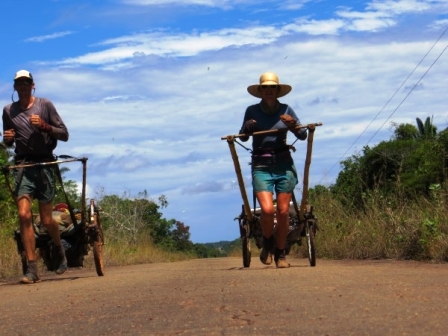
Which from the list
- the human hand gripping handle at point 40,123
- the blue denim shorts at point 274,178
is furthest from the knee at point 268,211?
the human hand gripping handle at point 40,123

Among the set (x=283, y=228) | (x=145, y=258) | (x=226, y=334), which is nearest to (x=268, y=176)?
(x=283, y=228)

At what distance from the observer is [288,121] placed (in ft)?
38.0

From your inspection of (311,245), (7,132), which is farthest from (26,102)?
(311,245)

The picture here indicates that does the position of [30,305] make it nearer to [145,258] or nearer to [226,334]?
[226,334]

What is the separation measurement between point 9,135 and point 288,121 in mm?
3313

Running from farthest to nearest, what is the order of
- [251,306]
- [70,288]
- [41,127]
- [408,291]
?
[41,127] < [70,288] < [408,291] < [251,306]

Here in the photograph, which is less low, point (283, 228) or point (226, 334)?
point (283, 228)

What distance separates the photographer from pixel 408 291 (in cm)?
758

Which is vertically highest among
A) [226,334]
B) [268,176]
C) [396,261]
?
[268,176]

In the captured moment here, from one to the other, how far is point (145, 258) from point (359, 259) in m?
8.24

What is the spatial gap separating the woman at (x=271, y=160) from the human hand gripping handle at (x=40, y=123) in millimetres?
2374

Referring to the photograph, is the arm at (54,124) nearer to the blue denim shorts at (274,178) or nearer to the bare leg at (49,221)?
the bare leg at (49,221)

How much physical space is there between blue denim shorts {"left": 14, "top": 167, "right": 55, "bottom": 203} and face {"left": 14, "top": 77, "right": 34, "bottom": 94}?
37.2 inches

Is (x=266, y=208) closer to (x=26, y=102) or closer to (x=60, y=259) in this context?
(x=60, y=259)
